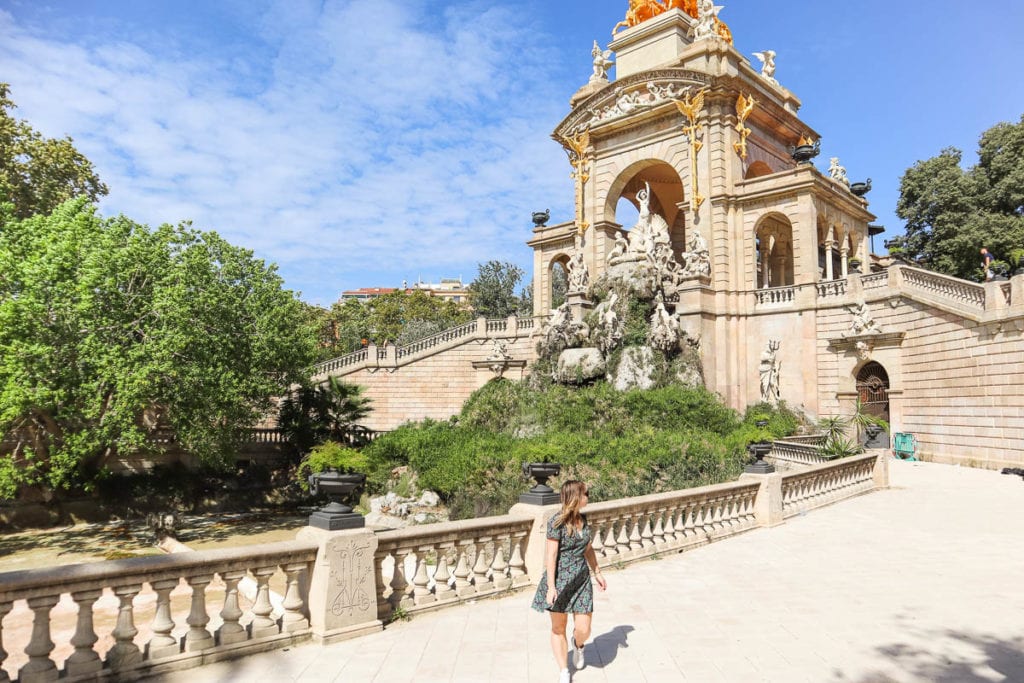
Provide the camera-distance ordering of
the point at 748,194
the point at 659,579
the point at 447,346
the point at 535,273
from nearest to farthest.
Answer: the point at 659,579
the point at 748,194
the point at 447,346
the point at 535,273

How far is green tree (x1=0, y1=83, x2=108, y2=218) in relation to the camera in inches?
1004

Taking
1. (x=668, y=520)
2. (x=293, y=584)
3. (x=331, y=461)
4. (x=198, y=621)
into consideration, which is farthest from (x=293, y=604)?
(x=331, y=461)

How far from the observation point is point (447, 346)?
34.9 meters

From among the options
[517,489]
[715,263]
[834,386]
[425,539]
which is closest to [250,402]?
[517,489]

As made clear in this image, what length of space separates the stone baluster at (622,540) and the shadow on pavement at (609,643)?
8.08 ft

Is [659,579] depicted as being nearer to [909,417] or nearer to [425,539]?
[425,539]

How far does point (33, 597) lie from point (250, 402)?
16.2 metres

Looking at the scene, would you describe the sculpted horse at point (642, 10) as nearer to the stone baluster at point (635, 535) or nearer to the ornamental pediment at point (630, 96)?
the ornamental pediment at point (630, 96)

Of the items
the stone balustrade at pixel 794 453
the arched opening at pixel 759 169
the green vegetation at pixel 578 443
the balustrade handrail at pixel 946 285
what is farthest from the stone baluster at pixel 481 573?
the arched opening at pixel 759 169

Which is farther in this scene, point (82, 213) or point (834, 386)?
point (834, 386)

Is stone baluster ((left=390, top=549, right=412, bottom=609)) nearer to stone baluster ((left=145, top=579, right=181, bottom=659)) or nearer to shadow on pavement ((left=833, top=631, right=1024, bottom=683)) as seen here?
stone baluster ((left=145, top=579, right=181, bottom=659))

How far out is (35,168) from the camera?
26328mm

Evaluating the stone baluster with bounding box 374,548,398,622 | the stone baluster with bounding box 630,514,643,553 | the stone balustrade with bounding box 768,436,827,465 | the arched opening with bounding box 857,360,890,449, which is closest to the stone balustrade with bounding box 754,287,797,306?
the arched opening with bounding box 857,360,890,449

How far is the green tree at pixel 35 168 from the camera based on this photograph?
25500mm
